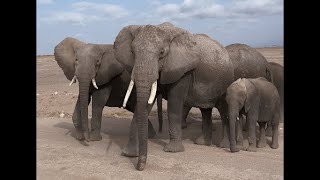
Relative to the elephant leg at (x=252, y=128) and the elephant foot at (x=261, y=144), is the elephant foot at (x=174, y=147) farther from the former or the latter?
the elephant foot at (x=261, y=144)

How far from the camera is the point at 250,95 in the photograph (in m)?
7.66

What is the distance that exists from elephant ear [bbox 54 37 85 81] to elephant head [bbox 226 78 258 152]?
3.67 metres

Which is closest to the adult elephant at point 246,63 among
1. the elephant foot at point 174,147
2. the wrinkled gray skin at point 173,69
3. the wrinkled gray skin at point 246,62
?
the wrinkled gray skin at point 246,62

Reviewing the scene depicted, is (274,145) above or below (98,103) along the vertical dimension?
below

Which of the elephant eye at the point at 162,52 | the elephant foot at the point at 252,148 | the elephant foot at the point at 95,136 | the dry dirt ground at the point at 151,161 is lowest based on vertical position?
the dry dirt ground at the point at 151,161

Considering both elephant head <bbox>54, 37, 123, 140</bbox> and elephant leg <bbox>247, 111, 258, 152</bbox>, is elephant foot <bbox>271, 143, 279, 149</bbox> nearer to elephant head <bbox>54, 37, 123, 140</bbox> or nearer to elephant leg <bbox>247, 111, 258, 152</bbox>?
elephant leg <bbox>247, 111, 258, 152</bbox>

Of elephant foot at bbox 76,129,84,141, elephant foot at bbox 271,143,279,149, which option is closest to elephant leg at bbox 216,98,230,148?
elephant foot at bbox 271,143,279,149

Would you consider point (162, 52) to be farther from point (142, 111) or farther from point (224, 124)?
point (224, 124)

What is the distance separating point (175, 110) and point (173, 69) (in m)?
0.92

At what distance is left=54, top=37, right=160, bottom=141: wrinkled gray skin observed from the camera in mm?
8023

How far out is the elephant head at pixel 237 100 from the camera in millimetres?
7379

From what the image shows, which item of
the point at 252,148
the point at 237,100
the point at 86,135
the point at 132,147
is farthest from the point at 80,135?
the point at 252,148

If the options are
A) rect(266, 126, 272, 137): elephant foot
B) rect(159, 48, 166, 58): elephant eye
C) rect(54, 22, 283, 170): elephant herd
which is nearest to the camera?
rect(54, 22, 283, 170): elephant herd
